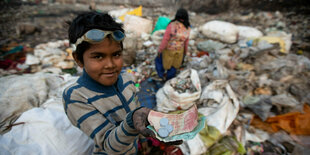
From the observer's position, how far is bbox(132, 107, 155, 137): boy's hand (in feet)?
2.08

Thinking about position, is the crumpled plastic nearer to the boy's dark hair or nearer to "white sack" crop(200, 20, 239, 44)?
the boy's dark hair

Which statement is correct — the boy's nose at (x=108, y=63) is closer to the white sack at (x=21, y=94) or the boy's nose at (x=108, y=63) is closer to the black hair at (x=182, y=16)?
the white sack at (x=21, y=94)

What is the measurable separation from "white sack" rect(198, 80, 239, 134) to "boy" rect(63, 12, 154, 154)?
161 cm

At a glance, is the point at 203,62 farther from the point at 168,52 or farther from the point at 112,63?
the point at 112,63

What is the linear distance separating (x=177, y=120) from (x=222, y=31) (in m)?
5.12

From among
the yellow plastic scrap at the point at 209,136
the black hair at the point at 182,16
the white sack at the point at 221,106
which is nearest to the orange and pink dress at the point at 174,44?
the black hair at the point at 182,16

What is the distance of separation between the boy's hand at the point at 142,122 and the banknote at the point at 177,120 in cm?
3

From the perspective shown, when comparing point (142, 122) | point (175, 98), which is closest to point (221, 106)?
point (175, 98)

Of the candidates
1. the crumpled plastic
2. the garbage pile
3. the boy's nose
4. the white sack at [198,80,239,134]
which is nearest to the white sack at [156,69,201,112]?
the garbage pile

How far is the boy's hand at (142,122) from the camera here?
63 centimetres

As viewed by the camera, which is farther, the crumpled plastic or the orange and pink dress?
the orange and pink dress

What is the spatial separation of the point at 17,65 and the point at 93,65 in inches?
162

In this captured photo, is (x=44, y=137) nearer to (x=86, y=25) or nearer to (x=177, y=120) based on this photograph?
(x=86, y=25)

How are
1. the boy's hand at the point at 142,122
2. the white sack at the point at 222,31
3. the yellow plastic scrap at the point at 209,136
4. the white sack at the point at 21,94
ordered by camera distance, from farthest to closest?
the white sack at the point at 222,31 < the yellow plastic scrap at the point at 209,136 < the white sack at the point at 21,94 < the boy's hand at the point at 142,122
